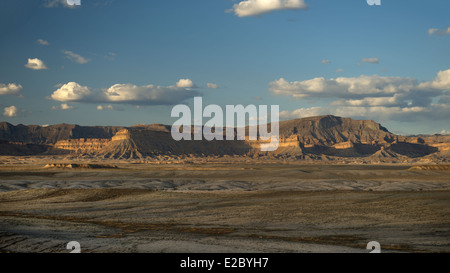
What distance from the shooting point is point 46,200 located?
114 feet

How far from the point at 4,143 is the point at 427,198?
19103 cm

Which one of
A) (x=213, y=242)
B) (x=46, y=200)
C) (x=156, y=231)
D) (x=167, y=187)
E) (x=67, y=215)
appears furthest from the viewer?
(x=167, y=187)

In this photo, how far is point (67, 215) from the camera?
26.8 metres

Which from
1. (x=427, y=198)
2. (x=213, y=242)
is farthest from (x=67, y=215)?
(x=427, y=198)

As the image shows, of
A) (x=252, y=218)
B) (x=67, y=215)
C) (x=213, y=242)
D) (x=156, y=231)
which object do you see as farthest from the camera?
(x=67, y=215)

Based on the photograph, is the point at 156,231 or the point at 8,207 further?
the point at 8,207

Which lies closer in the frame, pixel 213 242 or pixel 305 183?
pixel 213 242
